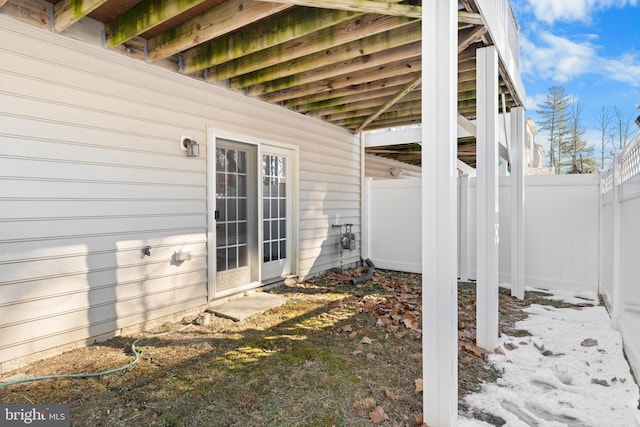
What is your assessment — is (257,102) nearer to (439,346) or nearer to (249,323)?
(249,323)

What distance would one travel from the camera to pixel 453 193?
1826 millimetres

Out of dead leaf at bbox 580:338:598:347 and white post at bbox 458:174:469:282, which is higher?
white post at bbox 458:174:469:282

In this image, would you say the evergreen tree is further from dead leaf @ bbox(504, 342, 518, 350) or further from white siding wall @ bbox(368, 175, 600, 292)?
dead leaf @ bbox(504, 342, 518, 350)

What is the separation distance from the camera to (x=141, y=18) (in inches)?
109

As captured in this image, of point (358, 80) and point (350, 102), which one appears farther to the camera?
point (350, 102)

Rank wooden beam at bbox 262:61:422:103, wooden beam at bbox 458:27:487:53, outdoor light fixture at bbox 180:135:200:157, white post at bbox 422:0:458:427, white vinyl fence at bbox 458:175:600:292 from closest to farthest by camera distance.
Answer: white post at bbox 422:0:458:427 < wooden beam at bbox 458:27:487:53 < outdoor light fixture at bbox 180:135:200:157 < wooden beam at bbox 262:61:422:103 < white vinyl fence at bbox 458:175:600:292

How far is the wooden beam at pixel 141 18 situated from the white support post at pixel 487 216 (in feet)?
7.98

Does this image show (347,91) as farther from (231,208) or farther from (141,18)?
(141,18)

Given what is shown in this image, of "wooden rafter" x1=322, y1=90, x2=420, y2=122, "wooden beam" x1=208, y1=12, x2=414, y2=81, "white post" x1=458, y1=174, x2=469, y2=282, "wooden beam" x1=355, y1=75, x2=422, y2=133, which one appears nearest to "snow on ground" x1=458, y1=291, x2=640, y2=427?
"white post" x1=458, y1=174, x2=469, y2=282

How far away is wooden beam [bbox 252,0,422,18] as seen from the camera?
241 cm

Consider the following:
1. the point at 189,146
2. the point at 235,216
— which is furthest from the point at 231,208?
the point at 189,146

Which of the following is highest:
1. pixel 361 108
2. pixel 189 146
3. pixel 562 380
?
pixel 361 108

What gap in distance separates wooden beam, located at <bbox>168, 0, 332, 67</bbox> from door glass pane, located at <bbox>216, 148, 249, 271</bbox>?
Result: 45.5 inches

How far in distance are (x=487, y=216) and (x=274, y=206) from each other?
2979mm
